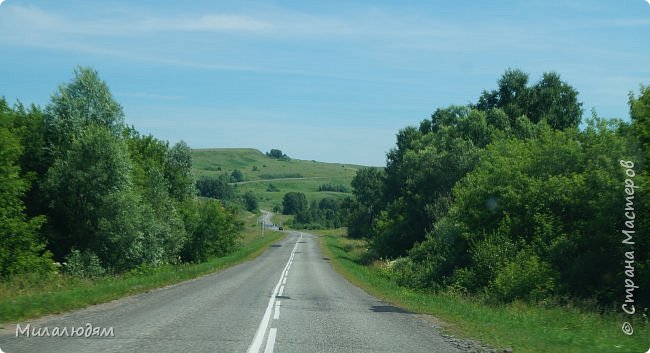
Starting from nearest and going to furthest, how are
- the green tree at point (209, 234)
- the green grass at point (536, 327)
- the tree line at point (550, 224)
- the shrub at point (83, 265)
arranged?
1. the green grass at point (536, 327)
2. the tree line at point (550, 224)
3. the shrub at point (83, 265)
4. the green tree at point (209, 234)

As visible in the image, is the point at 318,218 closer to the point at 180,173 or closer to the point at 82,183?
the point at 180,173

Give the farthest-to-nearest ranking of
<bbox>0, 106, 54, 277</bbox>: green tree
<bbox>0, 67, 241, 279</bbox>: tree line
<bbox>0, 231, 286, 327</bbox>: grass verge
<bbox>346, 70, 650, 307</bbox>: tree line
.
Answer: <bbox>0, 67, 241, 279</bbox>: tree line
<bbox>0, 106, 54, 277</bbox>: green tree
<bbox>346, 70, 650, 307</bbox>: tree line
<bbox>0, 231, 286, 327</bbox>: grass verge

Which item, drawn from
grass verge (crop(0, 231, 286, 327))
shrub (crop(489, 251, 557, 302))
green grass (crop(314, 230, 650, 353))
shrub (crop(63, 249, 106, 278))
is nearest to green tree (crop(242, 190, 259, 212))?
shrub (crop(63, 249, 106, 278))

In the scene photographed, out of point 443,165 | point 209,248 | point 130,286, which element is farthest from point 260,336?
point 209,248

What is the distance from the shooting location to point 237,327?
11.4 meters

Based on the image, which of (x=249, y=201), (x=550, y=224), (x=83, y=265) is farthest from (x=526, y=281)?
(x=249, y=201)

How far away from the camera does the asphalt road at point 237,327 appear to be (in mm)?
9195

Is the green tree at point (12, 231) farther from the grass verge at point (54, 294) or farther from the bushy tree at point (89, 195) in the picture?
the bushy tree at point (89, 195)

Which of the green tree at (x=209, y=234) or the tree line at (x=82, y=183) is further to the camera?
the green tree at (x=209, y=234)

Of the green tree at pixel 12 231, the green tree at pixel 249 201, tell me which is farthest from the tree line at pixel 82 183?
the green tree at pixel 249 201

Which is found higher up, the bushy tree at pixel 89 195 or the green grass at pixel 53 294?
the bushy tree at pixel 89 195

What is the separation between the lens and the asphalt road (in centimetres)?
920

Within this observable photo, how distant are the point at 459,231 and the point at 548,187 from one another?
5.53 metres

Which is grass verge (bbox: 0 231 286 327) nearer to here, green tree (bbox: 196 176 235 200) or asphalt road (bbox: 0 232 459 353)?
asphalt road (bbox: 0 232 459 353)
